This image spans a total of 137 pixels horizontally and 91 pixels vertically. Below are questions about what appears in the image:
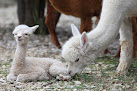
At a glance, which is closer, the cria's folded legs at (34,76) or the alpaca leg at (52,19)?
the cria's folded legs at (34,76)

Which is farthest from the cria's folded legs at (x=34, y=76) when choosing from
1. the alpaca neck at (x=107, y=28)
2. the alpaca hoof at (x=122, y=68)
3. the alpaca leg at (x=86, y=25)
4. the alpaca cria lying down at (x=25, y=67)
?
the alpaca leg at (x=86, y=25)

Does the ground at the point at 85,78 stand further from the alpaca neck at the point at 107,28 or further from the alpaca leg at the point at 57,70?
the alpaca neck at the point at 107,28

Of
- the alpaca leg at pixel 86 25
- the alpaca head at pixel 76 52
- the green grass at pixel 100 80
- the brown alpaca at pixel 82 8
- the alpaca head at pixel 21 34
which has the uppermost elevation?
the brown alpaca at pixel 82 8

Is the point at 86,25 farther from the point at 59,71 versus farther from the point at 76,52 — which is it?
the point at 76,52

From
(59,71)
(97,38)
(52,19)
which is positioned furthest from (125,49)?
(52,19)

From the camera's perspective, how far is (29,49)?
281 inches

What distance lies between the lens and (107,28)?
428 cm

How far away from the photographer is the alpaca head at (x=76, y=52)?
13.2 ft

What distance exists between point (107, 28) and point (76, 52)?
641mm

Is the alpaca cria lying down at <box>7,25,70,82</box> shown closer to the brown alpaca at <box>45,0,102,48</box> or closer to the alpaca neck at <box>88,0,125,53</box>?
the alpaca neck at <box>88,0,125,53</box>

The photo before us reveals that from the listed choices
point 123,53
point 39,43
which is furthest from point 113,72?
point 39,43

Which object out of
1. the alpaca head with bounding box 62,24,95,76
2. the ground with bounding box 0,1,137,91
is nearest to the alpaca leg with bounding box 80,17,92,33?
the ground with bounding box 0,1,137,91

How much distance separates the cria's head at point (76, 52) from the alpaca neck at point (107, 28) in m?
0.17

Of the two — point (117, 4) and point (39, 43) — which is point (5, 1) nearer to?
point (39, 43)
